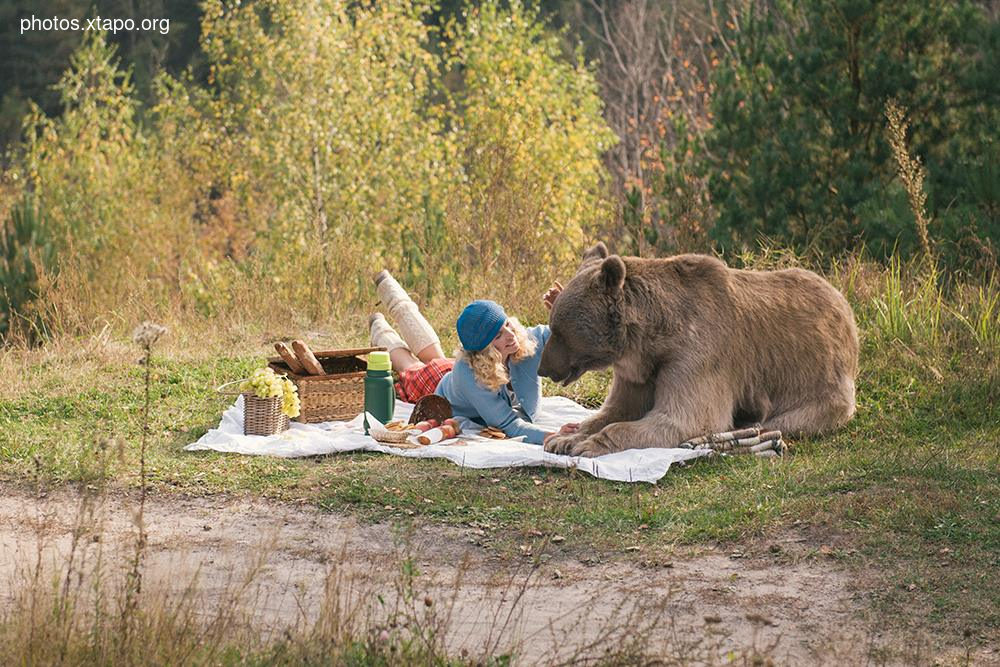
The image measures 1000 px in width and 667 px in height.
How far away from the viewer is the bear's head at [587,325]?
19.7 feet

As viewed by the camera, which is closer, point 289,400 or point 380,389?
point 289,400

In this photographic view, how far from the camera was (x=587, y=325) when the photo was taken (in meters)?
6.03

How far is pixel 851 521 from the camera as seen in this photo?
501 cm

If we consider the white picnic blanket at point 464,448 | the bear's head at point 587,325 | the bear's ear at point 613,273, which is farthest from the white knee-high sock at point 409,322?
the bear's ear at point 613,273

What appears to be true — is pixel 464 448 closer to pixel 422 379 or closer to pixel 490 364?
pixel 490 364

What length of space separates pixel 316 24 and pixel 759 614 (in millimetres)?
16004

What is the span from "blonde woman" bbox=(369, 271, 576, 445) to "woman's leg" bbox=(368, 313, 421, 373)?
256mm

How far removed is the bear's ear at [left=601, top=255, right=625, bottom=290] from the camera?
5.87 meters

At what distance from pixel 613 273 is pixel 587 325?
29 cm

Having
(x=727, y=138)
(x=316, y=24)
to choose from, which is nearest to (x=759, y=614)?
Result: (x=727, y=138)

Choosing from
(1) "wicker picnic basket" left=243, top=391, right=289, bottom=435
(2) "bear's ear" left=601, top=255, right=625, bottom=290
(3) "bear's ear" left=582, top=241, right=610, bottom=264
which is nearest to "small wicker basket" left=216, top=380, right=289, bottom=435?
(1) "wicker picnic basket" left=243, top=391, right=289, bottom=435

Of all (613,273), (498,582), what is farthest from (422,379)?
(498,582)

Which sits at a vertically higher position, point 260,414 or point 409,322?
point 409,322

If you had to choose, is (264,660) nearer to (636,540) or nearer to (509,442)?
(636,540)
